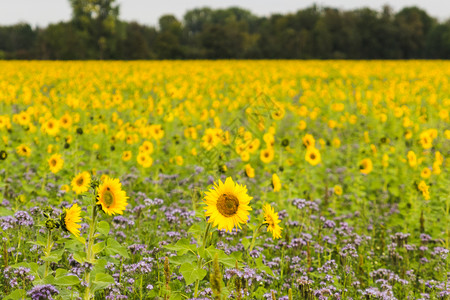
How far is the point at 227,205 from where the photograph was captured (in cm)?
232

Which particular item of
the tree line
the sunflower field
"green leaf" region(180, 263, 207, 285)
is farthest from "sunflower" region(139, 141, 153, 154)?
the tree line

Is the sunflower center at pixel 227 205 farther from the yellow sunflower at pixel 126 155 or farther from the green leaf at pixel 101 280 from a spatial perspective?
the yellow sunflower at pixel 126 155

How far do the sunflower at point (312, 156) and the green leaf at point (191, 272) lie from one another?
10.1ft

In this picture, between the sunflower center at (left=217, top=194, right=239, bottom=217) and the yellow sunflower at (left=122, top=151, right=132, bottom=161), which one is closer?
the sunflower center at (left=217, top=194, right=239, bottom=217)

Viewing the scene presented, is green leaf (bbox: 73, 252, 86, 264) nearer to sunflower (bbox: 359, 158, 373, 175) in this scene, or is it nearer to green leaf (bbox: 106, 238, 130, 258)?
→ green leaf (bbox: 106, 238, 130, 258)

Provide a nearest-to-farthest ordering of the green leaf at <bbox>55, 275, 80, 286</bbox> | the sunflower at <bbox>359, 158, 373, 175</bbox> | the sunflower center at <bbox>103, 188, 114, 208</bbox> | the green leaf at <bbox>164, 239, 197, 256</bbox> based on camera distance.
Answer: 1. the green leaf at <bbox>55, 275, 80, 286</bbox>
2. the green leaf at <bbox>164, 239, 197, 256</bbox>
3. the sunflower center at <bbox>103, 188, 114, 208</bbox>
4. the sunflower at <bbox>359, 158, 373, 175</bbox>

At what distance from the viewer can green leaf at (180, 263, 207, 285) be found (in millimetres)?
2260

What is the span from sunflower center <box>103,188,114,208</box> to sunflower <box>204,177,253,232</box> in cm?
60

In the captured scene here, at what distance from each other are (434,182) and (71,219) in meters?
5.48

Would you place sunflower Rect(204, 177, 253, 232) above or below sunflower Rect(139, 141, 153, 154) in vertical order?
above

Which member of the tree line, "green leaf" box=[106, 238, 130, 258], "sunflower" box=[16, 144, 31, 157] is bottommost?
"green leaf" box=[106, 238, 130, 258]

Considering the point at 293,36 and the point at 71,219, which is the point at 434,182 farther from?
the point at 293,36

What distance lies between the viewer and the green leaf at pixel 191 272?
7.42 feet

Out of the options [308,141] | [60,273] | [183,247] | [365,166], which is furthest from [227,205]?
[365,166]
